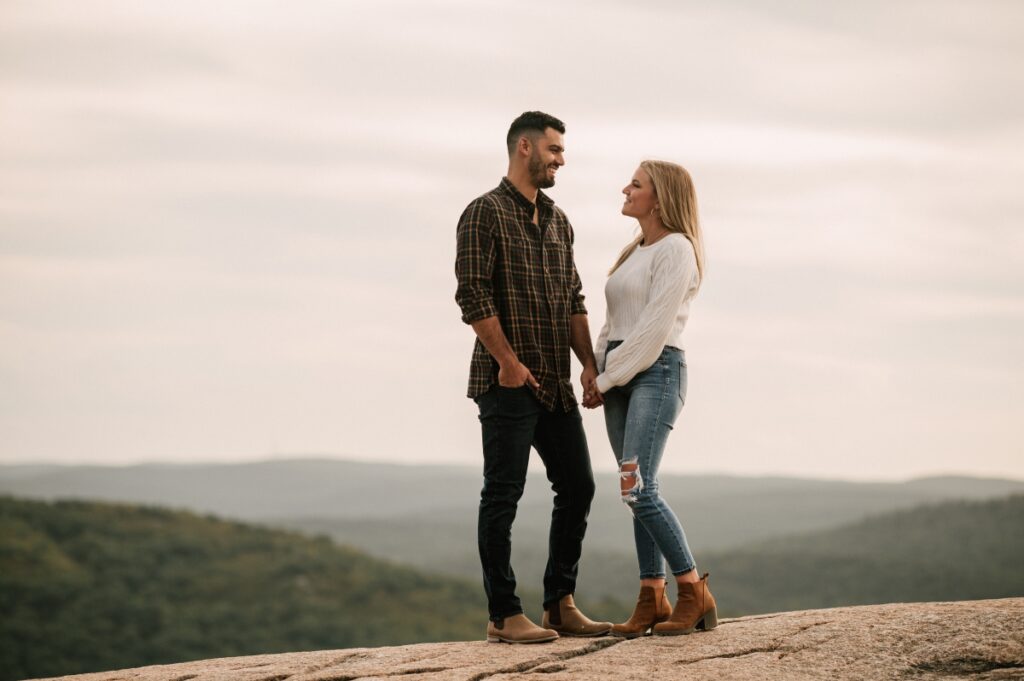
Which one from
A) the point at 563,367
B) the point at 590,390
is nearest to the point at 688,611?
the point at 590,390

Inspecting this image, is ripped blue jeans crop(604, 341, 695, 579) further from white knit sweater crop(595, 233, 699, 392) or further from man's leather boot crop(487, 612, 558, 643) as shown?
man's leather boot crop(487, 612, 558, 643)

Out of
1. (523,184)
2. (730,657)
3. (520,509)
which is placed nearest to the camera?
(730,657)

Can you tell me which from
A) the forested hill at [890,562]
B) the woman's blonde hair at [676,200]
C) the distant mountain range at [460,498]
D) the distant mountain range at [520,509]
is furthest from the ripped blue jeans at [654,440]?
the distant mountain range at [460,498]

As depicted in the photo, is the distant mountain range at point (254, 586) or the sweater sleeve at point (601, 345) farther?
the distant mountain range at point (254, 586)

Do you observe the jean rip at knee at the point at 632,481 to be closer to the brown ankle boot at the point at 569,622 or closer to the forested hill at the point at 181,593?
the brown ankle boot at the point at 569,622

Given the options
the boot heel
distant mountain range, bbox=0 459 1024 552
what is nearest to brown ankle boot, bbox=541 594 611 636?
the boot heel

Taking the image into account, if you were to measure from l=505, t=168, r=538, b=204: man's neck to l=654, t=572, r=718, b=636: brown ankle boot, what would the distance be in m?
2.28

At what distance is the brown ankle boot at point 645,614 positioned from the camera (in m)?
6.52

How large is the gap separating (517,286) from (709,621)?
2.14 m

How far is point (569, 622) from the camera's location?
6660 mm

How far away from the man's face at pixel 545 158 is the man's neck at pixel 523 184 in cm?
3

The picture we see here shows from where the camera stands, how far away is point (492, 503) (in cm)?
632

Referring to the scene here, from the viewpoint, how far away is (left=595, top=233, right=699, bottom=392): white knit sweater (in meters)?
6.16

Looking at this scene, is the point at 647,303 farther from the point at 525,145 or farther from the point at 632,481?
the point at 525,145
